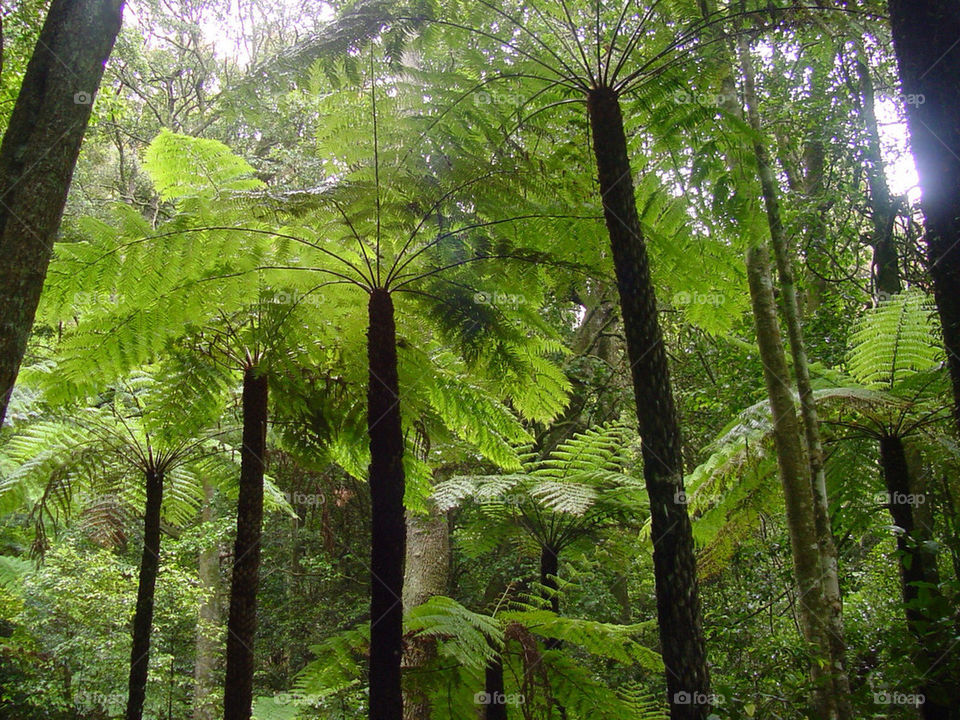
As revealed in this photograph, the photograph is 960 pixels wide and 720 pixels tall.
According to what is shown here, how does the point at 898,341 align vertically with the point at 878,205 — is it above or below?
below

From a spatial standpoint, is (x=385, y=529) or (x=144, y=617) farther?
(x=144, y=617)

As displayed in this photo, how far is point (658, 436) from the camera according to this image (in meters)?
1.79

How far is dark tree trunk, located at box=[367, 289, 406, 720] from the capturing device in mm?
1923

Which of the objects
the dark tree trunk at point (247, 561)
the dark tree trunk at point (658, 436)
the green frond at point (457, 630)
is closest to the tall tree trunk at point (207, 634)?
the dark tree trunk at point (247, 561)

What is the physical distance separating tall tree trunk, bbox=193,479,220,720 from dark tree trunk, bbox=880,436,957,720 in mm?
6297

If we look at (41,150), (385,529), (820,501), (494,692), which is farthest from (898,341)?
(41,150)

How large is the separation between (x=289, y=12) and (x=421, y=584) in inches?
358

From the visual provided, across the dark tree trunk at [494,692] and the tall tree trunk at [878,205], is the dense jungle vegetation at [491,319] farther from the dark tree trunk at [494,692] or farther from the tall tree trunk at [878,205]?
the tall tree trunk at [878,205]

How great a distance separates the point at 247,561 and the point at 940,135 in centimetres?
289

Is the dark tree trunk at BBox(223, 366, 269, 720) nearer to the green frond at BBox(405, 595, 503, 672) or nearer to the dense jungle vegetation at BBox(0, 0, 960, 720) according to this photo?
the dense jungle vegetation at BBox(0, 0, 960, 720)

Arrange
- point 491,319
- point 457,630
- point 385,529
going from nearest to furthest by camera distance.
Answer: point 385,529 < point 457,630 < point 491,319

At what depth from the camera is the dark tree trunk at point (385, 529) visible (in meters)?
1.92

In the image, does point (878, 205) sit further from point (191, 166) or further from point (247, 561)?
point (247, 561)

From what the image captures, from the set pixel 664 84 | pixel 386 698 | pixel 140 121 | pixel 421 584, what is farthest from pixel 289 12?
pixel 386 698
